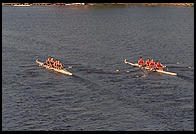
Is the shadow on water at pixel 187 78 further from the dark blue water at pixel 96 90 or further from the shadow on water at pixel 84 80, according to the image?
the shadow on water at pixel 84 80

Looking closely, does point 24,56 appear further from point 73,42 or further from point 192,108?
point 192,108

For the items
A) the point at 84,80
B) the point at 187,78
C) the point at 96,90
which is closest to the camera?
the point at 96,90

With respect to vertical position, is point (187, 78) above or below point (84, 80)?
above

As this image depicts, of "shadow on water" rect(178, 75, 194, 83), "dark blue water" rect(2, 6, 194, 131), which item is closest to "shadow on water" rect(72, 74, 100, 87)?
"dark blue water" rect(2, 6, 194, 131)

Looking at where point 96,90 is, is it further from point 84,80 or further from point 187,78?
point 187,78

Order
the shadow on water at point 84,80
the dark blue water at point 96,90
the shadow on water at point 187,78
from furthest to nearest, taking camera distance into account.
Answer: the shadow on water at point 187,78, the shadow on water at point 84,80, the dark blue water at point 96,90

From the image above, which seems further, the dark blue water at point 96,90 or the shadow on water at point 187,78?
the shadow on water at point 187,78

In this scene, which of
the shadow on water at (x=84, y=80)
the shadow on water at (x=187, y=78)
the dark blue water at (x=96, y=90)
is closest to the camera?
the dark blue water at (x=96, y=90)

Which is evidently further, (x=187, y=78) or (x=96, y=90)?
(x=187, y=78)

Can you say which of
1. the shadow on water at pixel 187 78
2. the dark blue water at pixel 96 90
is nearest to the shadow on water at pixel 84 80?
the dark blue water at pixel 96 90

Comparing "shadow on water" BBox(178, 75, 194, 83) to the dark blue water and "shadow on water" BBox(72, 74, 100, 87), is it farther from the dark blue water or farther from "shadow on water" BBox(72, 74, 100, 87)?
"shadow on water" BBox(72, 74, 100, 87)

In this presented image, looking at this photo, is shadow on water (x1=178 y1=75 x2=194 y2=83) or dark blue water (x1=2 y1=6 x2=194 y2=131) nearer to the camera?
dark blue water (x1=2 y1=6 x2=194 y2=131)

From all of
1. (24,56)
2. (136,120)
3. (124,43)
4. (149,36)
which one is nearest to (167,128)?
(136,120)

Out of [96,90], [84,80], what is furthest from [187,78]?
[84,80]
